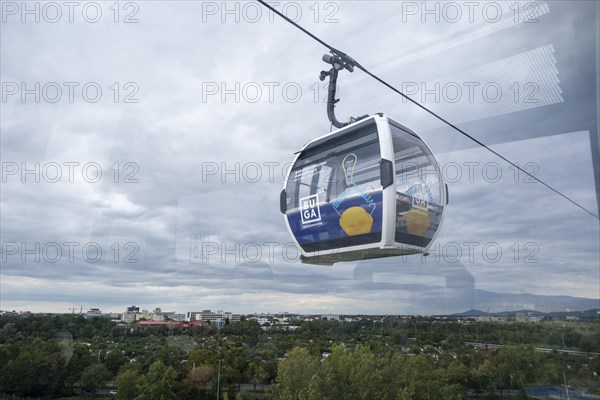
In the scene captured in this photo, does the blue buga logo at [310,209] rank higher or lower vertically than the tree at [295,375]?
higher

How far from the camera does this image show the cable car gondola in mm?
2221

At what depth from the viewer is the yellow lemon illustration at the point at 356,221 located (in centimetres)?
227

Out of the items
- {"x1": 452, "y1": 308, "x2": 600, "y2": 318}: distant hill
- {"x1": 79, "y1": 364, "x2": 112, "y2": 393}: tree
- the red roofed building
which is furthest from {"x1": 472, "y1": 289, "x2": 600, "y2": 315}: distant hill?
{"x1": 79, "y1": 364, "x2": 112, "y2": 393}: tree

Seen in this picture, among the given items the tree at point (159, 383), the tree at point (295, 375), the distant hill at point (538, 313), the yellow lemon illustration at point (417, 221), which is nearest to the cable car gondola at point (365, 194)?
the yellow lemon illustration at point (417, 221)

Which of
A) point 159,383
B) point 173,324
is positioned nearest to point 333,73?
point 173,324

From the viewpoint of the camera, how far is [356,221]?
2.34 m

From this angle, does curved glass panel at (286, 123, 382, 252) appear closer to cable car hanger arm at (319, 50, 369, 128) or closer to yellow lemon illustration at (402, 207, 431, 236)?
yellow lemon illustration at (402, 207, 431, 236)

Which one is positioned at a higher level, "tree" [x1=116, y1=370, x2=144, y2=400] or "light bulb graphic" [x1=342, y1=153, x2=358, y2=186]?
"light bulb graphic" [x1=342, y1=153, x2=358, y2=186]

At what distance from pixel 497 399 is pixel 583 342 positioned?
1.27 meters

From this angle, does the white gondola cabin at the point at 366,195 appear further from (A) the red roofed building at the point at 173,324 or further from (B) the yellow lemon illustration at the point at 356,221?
(A) the red roofed building at the point at 173,324

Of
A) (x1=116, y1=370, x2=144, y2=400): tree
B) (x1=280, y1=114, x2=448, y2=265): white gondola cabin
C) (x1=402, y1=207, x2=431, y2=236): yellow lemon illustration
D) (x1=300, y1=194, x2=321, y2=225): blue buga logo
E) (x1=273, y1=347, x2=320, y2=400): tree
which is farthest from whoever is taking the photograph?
(x1=116, y1=370, x2=144, y2=400): tree

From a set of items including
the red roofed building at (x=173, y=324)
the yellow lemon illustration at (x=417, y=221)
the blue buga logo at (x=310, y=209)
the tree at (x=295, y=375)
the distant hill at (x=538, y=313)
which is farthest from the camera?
the red roofed building at (x=173, y=324)

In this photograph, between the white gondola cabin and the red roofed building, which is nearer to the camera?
the white gondola cabin

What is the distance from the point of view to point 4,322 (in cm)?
442
